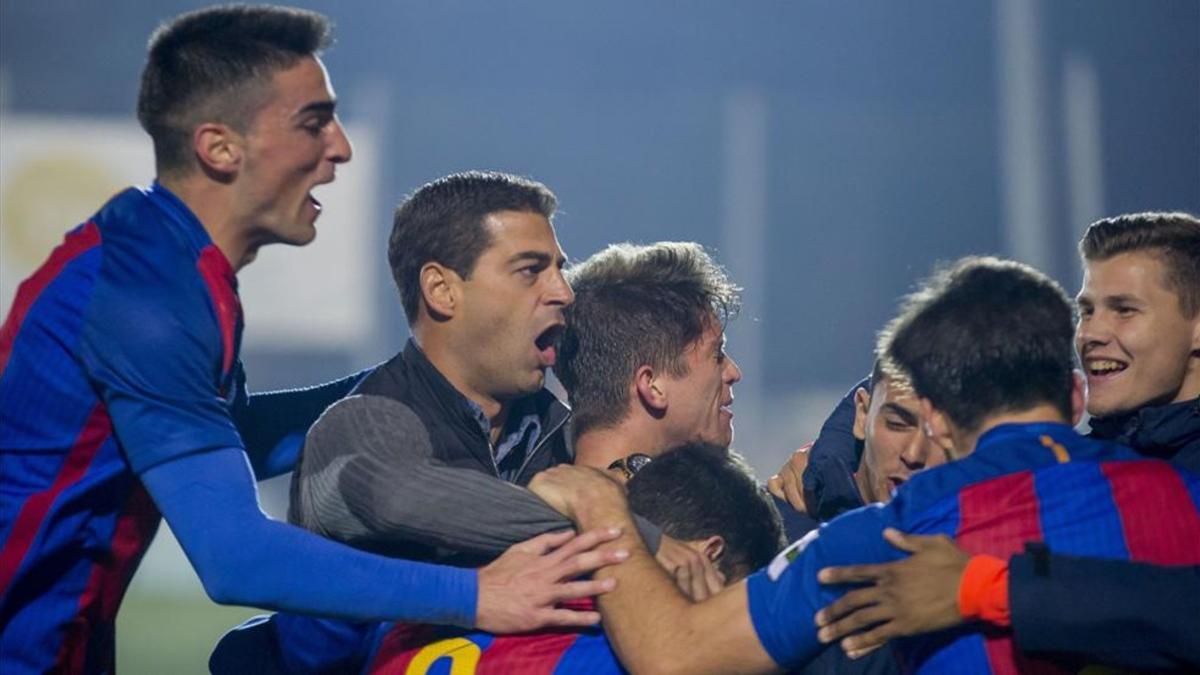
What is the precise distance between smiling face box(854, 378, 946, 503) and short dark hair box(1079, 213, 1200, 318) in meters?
→ 0.87

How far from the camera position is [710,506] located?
9.24 ft

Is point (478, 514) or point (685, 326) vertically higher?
point (685, 326)

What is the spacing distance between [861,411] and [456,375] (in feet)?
3.27

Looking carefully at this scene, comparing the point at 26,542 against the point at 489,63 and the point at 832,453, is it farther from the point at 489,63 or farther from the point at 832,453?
the point at 489,63

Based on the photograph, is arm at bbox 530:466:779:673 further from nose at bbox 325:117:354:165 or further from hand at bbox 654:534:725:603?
nose at bbox 325:117:354:165

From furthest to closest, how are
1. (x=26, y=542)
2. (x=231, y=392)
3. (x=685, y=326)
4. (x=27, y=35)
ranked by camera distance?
(x=27, y=35), (x=685, y=326), (x=231, y=392), (x=26, y=542)

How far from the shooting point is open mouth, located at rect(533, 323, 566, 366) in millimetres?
3467

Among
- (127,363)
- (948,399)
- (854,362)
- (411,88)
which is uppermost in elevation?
(411,88)

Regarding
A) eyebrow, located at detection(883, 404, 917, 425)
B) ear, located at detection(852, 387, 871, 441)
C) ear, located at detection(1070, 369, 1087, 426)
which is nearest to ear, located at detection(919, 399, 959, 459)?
ear, located at detection(1070, 369, 1087, 426)

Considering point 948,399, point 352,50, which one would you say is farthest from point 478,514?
point 352,50

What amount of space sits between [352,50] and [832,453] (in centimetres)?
1853

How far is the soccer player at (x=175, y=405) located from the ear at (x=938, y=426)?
22.8 inches

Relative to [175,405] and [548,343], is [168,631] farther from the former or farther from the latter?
[175,405]

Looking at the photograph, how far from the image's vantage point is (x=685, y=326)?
3693 mm
